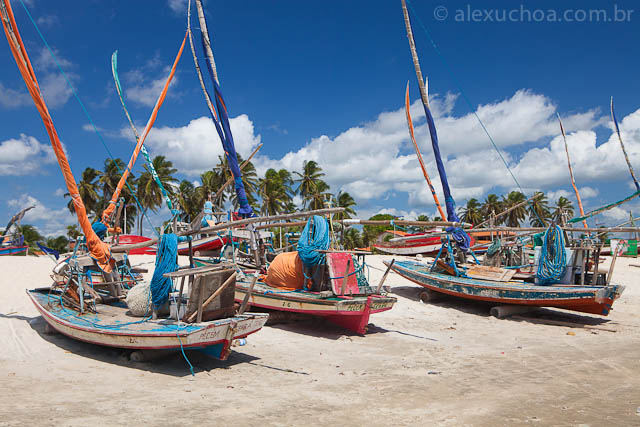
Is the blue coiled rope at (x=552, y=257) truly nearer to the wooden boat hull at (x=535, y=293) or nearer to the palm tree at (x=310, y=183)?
the wooden boat hull at (x=535, y=293)

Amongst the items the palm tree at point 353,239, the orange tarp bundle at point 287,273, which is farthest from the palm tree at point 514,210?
the orange tarp bundle at point 287,273

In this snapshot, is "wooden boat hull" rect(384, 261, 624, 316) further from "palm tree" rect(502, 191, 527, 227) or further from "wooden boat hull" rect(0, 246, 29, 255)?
"palm tree" rect(502, 191, 527, 227)

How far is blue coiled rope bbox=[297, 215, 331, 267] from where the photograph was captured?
11.9 m

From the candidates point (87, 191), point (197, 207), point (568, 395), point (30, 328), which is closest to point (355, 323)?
point (568, 395)

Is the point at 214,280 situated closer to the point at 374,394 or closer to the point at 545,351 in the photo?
the point at 374,394

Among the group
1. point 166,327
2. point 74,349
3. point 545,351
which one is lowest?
point 545,351

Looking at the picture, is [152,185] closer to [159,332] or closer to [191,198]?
[191,198]

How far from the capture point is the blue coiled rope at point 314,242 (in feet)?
39.0

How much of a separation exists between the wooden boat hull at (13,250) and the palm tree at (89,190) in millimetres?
15261

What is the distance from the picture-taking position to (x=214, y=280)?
331 inches

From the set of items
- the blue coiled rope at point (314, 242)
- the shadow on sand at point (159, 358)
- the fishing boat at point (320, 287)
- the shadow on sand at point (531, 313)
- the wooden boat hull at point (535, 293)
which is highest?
the blue coiled rope at point (314, 242)

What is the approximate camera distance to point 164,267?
8523 mm

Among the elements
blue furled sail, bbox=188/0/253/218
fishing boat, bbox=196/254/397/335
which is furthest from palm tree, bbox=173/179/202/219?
fishing boat, bbox=196/254/397/335

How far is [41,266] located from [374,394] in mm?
17315
